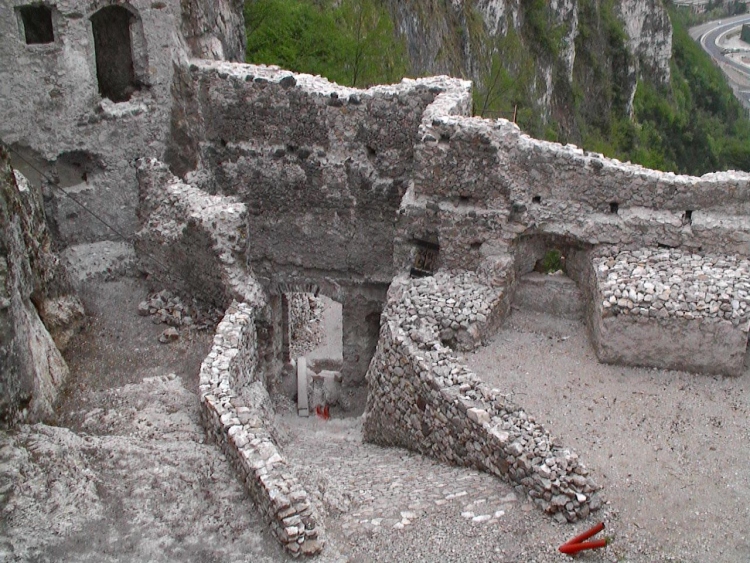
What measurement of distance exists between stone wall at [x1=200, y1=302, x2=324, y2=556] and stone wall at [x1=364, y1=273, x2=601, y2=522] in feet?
6.18

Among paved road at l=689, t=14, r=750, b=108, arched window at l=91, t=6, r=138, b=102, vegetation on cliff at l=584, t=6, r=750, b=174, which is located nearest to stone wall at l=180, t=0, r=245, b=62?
arched window at l=91, t=6, r=138, b=102

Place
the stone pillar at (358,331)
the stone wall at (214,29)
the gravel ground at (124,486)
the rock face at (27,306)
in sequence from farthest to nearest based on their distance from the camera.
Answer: the stone pillar at (358,331)
the stone wall at (214,29)
the rock face at (27,306)
the gravel ground at (124,486)

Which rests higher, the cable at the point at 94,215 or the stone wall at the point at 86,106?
the stone wall at the point at 86,106

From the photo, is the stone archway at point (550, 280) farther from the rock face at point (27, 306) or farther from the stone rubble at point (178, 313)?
the rock face at point (27, 306)

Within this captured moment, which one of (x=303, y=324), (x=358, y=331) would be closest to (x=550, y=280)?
(x=358, y=331)

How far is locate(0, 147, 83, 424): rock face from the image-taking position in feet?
34.2

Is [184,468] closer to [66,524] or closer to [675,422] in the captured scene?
[66,524]

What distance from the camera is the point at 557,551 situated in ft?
31.1

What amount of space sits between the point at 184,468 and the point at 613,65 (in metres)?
53.2

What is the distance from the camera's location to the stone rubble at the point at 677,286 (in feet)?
39.8

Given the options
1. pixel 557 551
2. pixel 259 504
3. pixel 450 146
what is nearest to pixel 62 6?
pixel 450 146

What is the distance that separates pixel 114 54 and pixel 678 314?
34.7 feet

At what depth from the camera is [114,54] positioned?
16.0 m

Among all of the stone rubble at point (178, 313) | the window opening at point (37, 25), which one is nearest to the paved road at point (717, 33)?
the window opening at point (37, 25)
